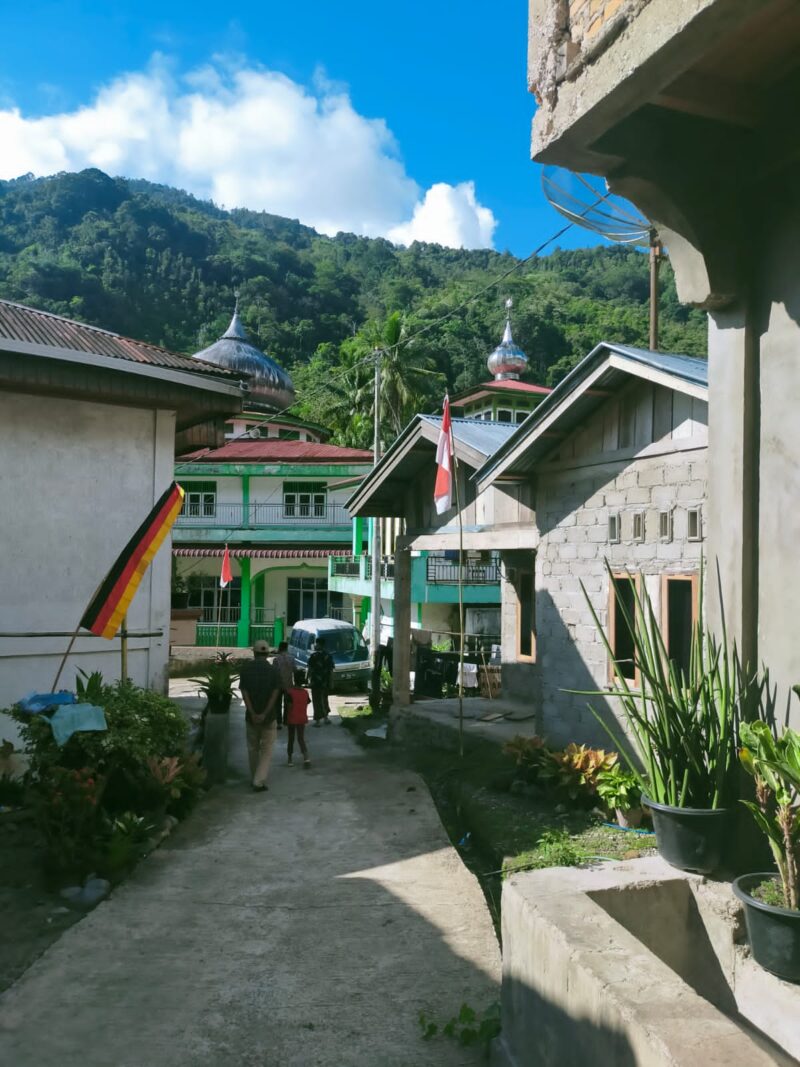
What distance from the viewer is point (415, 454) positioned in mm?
13859

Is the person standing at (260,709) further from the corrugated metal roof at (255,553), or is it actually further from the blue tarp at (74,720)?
the corrugated metal roof at (255,553)

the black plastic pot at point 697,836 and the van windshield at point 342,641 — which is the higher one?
the black plastic pot at point 697,836

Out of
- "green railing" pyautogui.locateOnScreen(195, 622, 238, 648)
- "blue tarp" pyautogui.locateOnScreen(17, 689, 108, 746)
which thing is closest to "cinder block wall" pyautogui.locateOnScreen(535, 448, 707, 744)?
"blue tarp" pyautogui.locateOnScreen(17, 689, 108, 746)

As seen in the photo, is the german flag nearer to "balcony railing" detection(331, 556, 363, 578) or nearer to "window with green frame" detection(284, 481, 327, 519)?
"balcony railing" detection(331, 556, 363, 578)

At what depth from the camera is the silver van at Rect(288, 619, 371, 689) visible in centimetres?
2255

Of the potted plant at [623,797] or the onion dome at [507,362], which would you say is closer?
the potted plant at [623,797]

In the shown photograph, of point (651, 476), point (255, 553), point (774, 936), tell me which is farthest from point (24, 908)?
point (255, 553)

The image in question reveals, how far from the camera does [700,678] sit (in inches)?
142

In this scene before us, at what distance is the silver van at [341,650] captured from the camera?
74.0ft

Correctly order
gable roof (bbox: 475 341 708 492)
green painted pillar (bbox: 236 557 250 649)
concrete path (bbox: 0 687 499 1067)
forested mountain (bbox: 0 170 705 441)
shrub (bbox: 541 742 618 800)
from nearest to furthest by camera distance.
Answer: concrete path (bbox: 0 687 499 1067) → gable roof (bbox: 475 341 708 492) → shrub (bbox: 541 742 618 800) → green painted pillar (bbox: 236 557 250 649) → forested mountain (bbox: 0 170 705 441)

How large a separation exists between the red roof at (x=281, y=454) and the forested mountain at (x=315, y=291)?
668cm

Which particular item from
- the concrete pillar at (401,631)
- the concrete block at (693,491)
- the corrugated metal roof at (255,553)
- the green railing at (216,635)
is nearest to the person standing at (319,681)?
the concrete pillar at (401,631)

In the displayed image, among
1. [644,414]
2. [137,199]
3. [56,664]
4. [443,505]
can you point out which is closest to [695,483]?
[644,414]

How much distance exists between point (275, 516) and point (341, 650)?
14304mm
